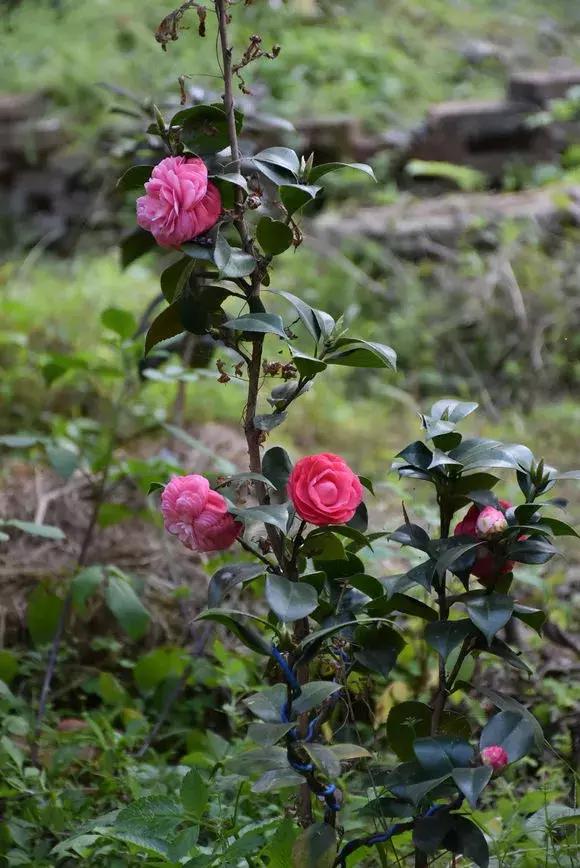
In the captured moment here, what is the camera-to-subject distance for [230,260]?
4.74 ft

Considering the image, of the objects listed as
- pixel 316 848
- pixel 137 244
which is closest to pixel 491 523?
pixel 316 848

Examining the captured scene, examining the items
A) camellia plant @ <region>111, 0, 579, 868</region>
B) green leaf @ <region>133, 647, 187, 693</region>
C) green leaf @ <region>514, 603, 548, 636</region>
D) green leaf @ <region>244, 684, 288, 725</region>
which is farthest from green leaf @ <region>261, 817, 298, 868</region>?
green leaf @ <region>133, 647, 187, 693</region>

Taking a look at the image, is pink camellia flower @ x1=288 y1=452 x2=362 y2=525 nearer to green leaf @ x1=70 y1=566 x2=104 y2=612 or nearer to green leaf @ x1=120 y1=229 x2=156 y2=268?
green leaf @ x1=120 y1=229 x2=156 y2=268

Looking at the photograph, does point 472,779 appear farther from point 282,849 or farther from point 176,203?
point 176,203

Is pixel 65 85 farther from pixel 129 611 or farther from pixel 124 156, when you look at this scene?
pixel 129 611

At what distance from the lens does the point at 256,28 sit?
822cm

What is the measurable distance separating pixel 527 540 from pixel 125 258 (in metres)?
1.09

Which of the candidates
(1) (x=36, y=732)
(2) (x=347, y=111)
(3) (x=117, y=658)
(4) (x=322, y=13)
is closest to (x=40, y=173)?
(2) (x=347, y=111)

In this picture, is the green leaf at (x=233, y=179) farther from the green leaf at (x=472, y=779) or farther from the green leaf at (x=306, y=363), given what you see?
the green leaf at (x=472, y=779)

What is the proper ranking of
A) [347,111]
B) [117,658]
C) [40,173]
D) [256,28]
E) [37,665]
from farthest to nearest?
[256,28]
[347,111]
[40,173]
[117,658]
[37,665]

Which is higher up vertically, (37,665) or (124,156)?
(124,156)

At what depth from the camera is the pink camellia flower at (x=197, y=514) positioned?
142 cm

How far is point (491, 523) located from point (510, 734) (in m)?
0.26

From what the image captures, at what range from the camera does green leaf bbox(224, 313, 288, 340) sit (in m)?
1.42
